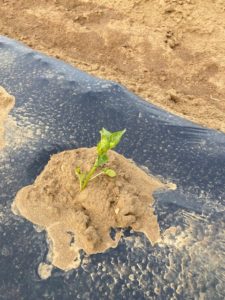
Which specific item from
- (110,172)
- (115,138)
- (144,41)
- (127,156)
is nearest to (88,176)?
(110,172)

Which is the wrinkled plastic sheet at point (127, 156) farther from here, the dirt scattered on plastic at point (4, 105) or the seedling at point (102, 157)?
the seedling at point (102, 157)

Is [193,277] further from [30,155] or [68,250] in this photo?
[30,155]

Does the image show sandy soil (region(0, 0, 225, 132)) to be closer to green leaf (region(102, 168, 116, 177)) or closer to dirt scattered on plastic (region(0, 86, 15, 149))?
dirt scattered on plastic (region(0, 86, 15, 149))

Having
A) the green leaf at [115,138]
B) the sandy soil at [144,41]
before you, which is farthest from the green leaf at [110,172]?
the sandy soil at [144,41]

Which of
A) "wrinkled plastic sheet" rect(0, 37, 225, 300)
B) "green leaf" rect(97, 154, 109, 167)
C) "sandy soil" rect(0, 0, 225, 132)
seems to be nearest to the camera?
"wrinkled plastic sheet" rect(0, 37, 225, 300)

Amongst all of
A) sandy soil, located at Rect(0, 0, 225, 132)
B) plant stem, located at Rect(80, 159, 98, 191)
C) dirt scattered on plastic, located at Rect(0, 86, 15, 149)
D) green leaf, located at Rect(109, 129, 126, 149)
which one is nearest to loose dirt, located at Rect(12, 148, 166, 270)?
plant stem, located at Rect(80, 159, 98, 191)

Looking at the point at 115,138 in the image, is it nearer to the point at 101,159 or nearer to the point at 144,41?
the point at 101,159
